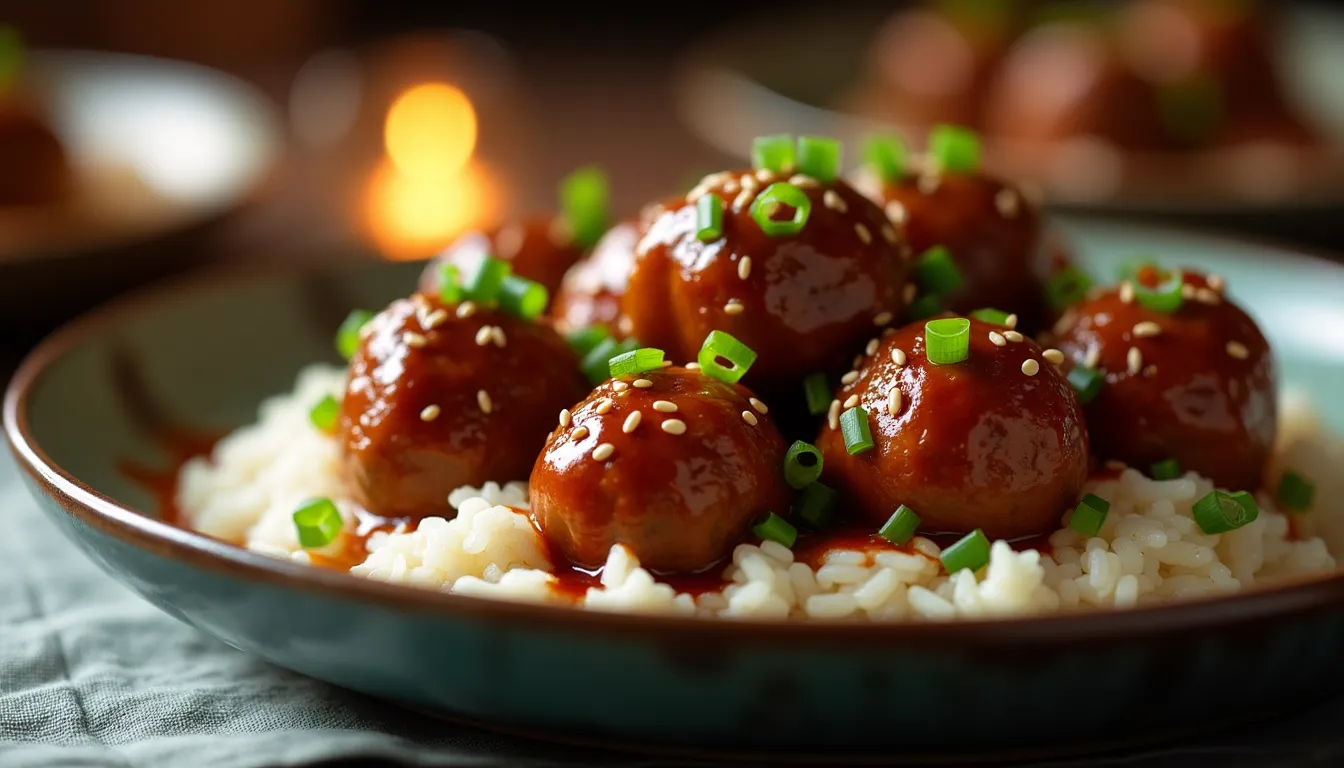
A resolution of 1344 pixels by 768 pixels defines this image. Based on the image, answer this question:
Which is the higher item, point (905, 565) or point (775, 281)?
point (775, 281)

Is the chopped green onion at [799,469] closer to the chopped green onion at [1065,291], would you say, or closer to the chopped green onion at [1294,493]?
the chopped green onion at [1065,291]

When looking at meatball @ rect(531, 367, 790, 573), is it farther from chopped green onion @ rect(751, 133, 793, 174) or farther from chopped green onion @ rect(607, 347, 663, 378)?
chopped green onion @ rect(751, 133, 793, 174)

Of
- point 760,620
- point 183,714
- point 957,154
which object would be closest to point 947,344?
point 760,620

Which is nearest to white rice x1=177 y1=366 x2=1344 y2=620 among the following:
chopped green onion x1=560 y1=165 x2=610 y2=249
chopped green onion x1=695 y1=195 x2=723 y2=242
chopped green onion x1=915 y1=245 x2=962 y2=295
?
chopped green onion x1=915 y1=245 x2=962 y2=295

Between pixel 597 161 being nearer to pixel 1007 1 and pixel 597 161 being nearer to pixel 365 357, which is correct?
pixel 1007 1

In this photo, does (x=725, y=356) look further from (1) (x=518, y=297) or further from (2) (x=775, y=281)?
(1) (x=518, y=297)

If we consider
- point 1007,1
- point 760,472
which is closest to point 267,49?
point 1007,1

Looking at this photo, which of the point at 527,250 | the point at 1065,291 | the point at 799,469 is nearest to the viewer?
the point at 799,469

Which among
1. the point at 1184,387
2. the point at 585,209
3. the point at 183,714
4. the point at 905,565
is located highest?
the point at 585,209
